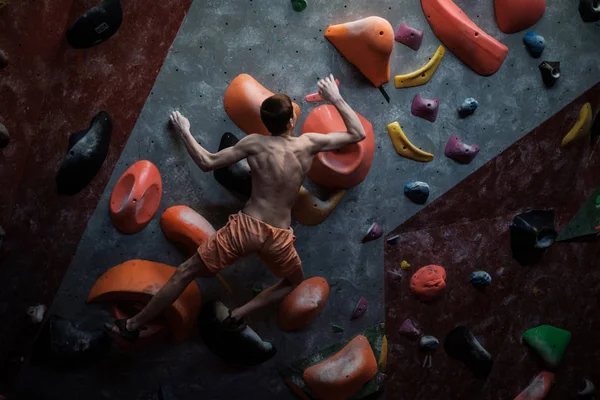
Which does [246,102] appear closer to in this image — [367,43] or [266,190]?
[266,190]

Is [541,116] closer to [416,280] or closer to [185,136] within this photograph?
[416,280]

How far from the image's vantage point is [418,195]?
484 centimetres

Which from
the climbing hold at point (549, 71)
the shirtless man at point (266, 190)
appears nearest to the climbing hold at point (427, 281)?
the shirtless man at point (266, 190)

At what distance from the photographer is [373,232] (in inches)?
189

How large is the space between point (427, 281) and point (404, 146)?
794 millimetres

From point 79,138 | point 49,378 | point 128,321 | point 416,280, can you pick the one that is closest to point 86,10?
point 79,138

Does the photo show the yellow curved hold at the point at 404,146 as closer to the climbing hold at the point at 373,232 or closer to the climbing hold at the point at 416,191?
the climbing hold at the point at 416,191

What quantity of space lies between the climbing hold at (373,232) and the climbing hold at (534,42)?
53.2 inches

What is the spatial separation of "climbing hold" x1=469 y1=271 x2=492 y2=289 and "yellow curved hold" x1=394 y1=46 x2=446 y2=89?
3.87 feet

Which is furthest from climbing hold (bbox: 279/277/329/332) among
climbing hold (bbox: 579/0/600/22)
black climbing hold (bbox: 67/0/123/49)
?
climbing hold (bbox: 579/0/600/22)

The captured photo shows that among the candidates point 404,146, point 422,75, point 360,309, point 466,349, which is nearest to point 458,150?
point 404,146

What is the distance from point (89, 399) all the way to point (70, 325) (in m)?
0.43

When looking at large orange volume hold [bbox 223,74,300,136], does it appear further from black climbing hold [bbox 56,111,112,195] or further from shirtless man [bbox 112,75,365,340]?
black climbing hold [bbox 56,111,112,195]

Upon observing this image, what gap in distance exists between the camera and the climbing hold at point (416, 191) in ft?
15.8
